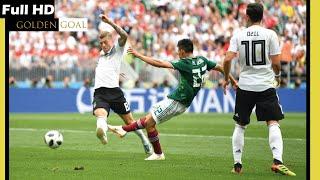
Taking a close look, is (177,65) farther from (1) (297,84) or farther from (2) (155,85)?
(1) (297,84)

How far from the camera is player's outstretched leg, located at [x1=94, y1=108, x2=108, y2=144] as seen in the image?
15.0 metres

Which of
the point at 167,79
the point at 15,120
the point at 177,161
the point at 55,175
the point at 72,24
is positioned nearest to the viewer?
the point at 55,175

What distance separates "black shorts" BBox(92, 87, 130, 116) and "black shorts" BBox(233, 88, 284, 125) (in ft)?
11.5

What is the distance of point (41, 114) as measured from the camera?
106 ft

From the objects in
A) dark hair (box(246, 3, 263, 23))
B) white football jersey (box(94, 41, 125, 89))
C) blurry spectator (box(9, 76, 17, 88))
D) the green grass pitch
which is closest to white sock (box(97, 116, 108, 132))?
the green grass pitch

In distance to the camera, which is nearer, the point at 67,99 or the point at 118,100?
the point at 118,100

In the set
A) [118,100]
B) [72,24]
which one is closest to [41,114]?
[72,24]

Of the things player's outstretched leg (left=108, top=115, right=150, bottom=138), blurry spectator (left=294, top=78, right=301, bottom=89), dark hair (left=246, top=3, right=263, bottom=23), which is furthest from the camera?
blurry spectator (left=294, top=78, right=301, bottom=89)

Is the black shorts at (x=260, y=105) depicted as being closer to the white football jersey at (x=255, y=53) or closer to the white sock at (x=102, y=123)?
the white football jersey at (x=255, y=53)

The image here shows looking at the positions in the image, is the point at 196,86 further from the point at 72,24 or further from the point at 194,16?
the point at 194,16

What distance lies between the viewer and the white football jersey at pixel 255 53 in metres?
12.8

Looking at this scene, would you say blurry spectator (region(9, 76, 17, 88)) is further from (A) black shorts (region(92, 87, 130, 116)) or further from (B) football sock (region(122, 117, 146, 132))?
(B) football sock (region(122, 117, 146, 132))

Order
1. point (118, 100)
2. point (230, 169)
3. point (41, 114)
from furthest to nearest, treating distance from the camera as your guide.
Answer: point (41, 114) → point (118, 100) → point (230, 169)

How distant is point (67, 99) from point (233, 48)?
21328mm
